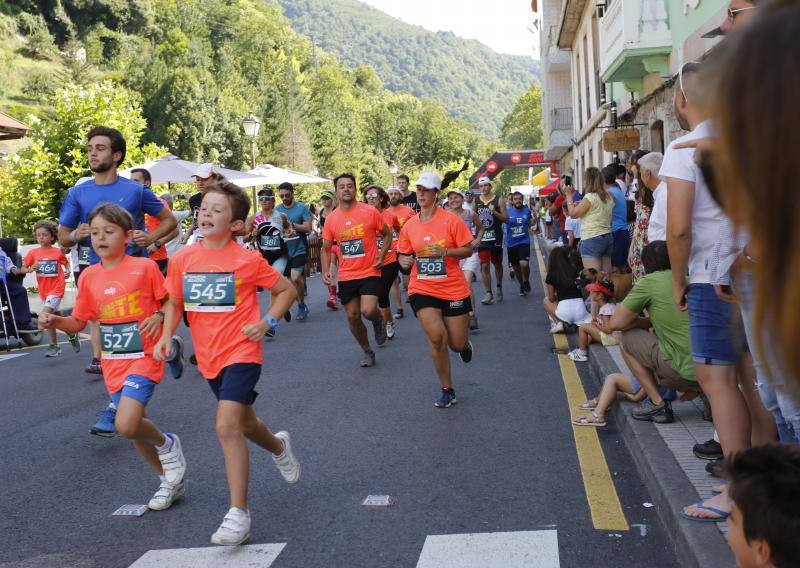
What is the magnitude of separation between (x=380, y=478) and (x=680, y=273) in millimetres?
2109

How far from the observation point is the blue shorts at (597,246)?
34.9ft

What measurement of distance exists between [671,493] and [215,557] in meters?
2.11

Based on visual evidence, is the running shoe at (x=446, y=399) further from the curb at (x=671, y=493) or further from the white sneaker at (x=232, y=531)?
the white sneaker at (x=232, y=531)

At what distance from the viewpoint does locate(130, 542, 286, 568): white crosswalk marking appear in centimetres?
395

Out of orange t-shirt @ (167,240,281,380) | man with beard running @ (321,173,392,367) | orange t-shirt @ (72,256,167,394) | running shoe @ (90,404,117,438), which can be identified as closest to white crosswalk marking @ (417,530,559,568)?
orange t-shirt @ (167,240,281,380)

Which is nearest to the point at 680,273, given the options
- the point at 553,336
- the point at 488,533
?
the point at 488,533

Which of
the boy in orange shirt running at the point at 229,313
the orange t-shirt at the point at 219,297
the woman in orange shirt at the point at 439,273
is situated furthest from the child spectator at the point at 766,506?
the woman in orange shirt at the point at 439,273

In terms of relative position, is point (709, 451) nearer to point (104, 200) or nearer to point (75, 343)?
point (104, 200)

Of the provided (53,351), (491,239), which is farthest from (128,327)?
(491,239)

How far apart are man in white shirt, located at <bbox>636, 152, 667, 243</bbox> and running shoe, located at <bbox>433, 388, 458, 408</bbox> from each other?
1.91m

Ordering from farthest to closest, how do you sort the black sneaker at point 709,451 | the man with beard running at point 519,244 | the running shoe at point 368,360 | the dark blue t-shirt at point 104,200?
the man with beard running at point 519,244, the running shoe at point 368,360, the dark blue t-shirt at point 104,200, the black sneaker at point 709,451

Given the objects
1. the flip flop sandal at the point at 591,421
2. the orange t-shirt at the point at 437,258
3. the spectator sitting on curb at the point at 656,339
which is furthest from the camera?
the orange t-shirt at the point at 437,258

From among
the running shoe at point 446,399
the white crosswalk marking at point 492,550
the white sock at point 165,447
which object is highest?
the white sock at point 165,447

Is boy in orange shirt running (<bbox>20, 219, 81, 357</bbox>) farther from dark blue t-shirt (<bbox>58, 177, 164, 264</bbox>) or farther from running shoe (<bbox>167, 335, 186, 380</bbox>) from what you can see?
running shoe (<bbox>167, 335, 186, 380</bbox>)
